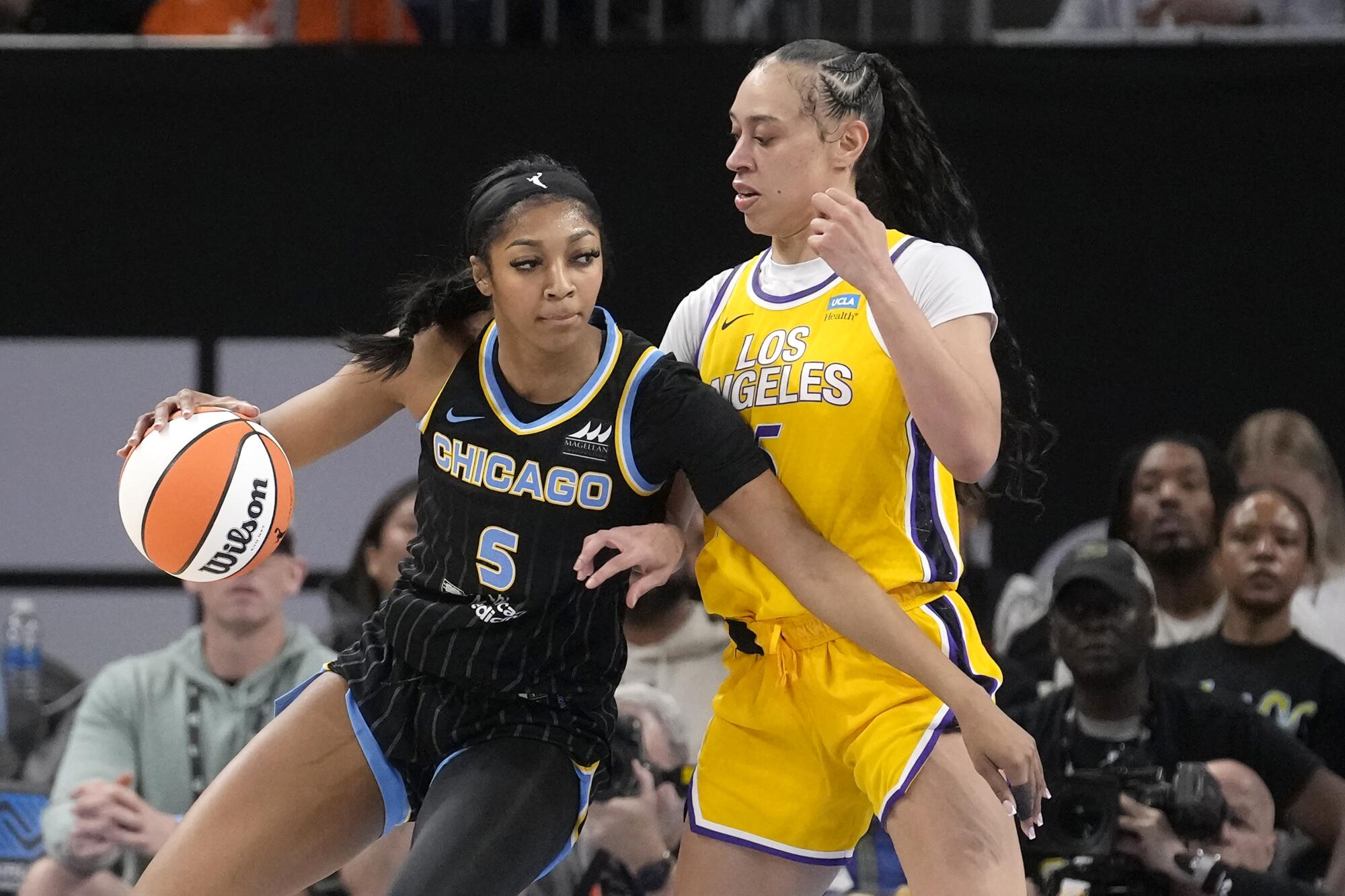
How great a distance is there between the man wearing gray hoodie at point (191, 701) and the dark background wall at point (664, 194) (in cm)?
144

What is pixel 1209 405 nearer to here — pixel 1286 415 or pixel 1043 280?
pixel 1286 415

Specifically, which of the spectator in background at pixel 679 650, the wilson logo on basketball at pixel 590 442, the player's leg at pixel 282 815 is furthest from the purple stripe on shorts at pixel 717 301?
the spectator in background at pixel 679 650

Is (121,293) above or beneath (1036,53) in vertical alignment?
beneath

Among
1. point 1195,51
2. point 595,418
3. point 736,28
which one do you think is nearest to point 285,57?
point 736,28

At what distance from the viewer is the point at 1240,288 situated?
607cm

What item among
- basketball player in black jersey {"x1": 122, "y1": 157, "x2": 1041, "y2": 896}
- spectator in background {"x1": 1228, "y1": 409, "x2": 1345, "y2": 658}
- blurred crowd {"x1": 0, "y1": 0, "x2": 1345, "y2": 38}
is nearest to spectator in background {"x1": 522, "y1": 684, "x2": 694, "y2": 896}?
basketball player in black jersey {"x1": 122, "y1": 157, "x2": 1041, "y2": 896}

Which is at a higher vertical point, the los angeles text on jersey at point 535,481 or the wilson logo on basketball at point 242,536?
the los angeles text on jersey at point 535,481

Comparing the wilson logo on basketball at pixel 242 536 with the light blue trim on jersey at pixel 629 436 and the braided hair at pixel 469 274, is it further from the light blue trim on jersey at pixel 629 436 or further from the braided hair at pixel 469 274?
the light blue trim on jersey at pixel 629 436

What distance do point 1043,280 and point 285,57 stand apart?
8.78 feet

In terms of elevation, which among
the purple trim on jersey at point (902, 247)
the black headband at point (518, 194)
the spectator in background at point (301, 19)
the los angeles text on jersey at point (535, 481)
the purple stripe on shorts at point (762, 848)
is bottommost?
the purple stripe on shorts at point (762, 848)

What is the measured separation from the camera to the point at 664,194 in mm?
6172

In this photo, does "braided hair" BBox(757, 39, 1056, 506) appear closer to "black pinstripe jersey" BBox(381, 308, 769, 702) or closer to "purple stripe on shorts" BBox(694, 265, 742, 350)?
"purple stripe on shorts" BBox(694, 265, 742, 350)

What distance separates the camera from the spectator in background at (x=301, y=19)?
626 centimetres

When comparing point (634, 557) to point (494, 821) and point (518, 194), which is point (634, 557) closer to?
point (494, 821)
